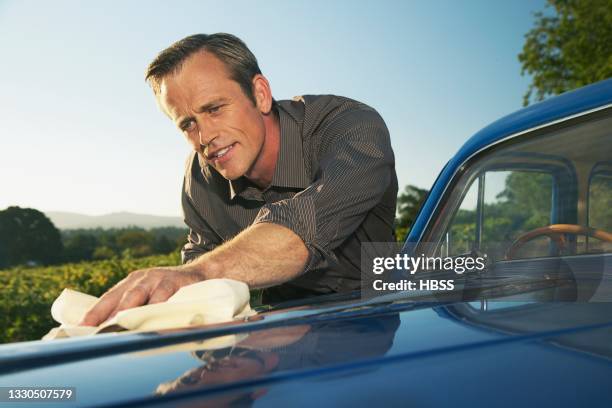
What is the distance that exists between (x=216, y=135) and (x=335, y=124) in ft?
1.68

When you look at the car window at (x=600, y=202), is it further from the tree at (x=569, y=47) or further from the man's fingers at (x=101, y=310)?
the tree at (x=569, y=47)

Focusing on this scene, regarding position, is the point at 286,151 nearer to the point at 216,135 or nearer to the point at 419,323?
the point at 216,135

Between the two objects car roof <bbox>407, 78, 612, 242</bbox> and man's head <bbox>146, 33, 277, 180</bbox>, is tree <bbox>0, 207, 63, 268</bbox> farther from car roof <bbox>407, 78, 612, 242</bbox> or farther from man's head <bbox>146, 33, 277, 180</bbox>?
car roof <bbox>407, 78, 612, 242</bbox>

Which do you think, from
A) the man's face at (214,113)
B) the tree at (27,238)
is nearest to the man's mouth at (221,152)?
the man's face at (214,113)

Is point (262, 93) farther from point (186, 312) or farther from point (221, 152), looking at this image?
point (186, 312)

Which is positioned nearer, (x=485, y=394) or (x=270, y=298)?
(x=485, y=394)

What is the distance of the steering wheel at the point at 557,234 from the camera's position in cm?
Answer: 177

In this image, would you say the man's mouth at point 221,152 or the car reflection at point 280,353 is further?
the man's mouth at point 221,152

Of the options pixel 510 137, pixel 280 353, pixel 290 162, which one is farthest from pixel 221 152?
pixel 280 353

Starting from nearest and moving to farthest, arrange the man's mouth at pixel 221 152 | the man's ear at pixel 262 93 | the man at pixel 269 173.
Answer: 1. the man at pixel 269 173
2. the man's mouth at pixel 221 152
3. the man's ear at pixel 262 93

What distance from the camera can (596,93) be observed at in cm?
177

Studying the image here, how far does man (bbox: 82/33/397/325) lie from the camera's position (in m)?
1.74

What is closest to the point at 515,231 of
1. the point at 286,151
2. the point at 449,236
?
the point at 449,236

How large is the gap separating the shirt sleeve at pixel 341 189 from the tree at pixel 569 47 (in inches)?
749
